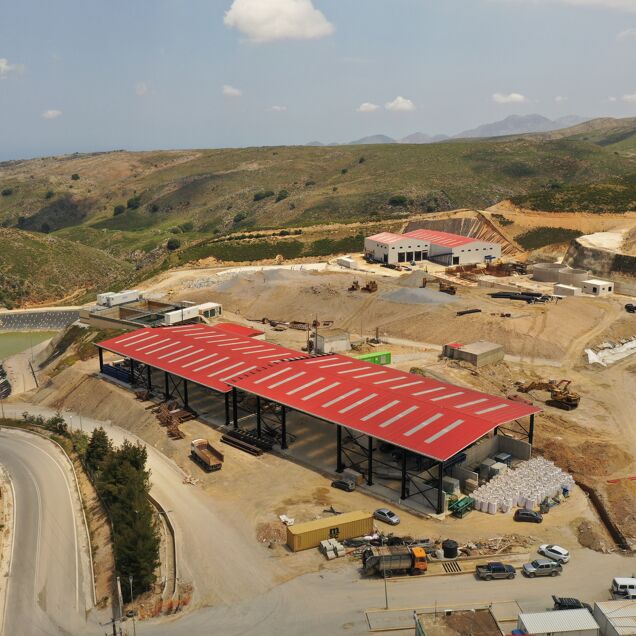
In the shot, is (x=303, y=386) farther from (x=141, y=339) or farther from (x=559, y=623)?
(x=559, y=623)

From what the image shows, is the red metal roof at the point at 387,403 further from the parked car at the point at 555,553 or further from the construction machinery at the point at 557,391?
the construction machinery at the point at 557,391

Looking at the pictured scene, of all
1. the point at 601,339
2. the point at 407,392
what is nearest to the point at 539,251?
the point at 601,339

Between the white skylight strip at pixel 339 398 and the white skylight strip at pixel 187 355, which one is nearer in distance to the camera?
the white skylight strip at pixel 339 398

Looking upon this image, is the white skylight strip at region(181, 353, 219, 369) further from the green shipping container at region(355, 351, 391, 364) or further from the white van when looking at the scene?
the white van

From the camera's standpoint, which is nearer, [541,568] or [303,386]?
[541,568]

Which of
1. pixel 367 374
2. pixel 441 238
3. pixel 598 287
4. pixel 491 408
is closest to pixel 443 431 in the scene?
pixel 491 408

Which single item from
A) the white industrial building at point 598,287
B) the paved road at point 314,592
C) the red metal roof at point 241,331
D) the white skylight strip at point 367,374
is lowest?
the paved road at point 314,592

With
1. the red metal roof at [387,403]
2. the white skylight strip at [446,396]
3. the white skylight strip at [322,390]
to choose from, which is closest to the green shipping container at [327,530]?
the red metal roof at [387,403]
